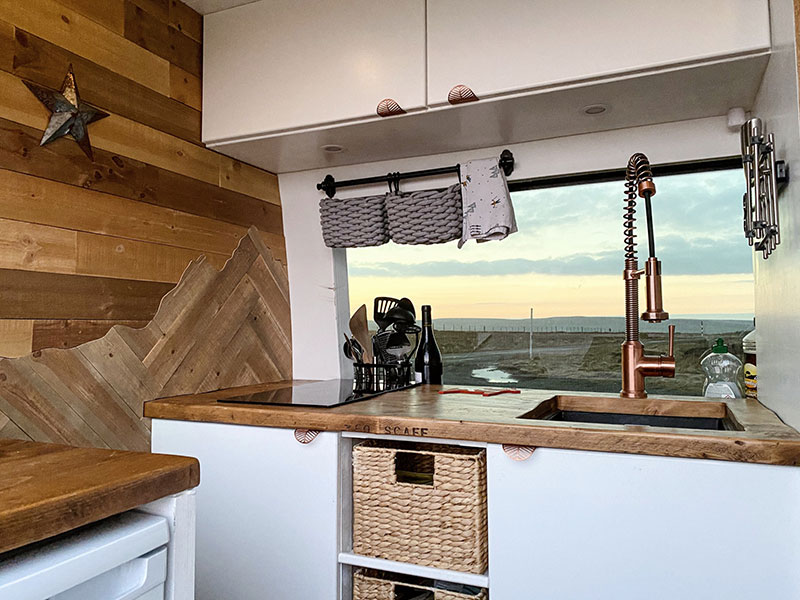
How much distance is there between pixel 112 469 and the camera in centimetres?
96

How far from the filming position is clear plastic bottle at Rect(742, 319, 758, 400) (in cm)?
184

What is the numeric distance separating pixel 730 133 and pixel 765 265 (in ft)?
1.63

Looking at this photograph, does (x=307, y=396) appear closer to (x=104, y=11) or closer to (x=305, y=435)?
(x=305, y=435)

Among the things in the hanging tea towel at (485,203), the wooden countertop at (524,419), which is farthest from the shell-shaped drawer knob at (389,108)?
the wooden countertop at (524,419)

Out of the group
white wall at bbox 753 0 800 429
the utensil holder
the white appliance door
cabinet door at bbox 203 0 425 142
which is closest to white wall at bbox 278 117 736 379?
the utensil holder

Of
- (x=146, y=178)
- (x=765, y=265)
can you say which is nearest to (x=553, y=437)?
(x=765, y=265)

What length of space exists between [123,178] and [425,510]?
4.18 feet

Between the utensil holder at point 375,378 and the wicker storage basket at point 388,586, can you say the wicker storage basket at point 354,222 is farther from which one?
the wicker storage basket at point 388,586

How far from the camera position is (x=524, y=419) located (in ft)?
4.91

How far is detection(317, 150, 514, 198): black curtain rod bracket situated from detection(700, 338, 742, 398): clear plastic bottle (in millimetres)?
924

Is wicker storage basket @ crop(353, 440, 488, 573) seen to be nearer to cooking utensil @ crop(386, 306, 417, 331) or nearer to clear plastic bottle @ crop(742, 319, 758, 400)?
cooking utensil @ crop(386, 306, 417, 331)

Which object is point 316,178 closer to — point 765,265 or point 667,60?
point 667,60

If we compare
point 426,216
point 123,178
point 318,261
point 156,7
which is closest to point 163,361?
point 123,178

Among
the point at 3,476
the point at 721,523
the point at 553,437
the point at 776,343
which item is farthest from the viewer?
the point at 776,343
